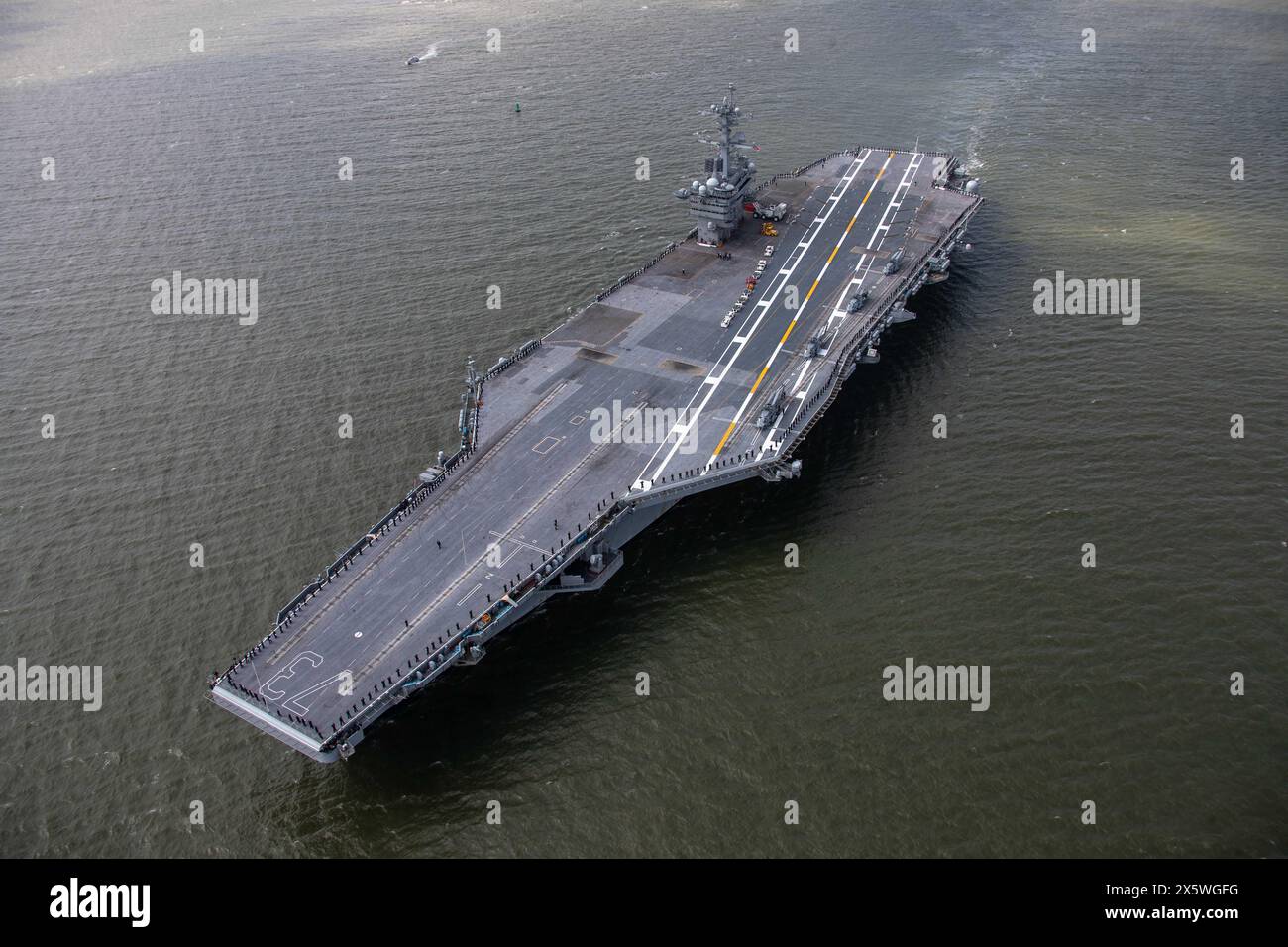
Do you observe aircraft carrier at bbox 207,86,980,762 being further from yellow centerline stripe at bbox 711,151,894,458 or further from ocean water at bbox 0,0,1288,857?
ocean water at bbox 0,0,1288,857

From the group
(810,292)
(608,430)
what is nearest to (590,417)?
(608,430)

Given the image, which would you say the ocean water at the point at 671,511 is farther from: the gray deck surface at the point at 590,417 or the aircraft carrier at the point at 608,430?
the gray deck surface at the point at 590,417

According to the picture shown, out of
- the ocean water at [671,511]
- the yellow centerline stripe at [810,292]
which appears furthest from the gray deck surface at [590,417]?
the ocean water at [671,511]

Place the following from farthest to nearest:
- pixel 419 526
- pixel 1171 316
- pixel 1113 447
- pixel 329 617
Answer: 1. pixel 1171 316
2. pixel 1113 447
3. pixel 419 526
4. pixel 329 617

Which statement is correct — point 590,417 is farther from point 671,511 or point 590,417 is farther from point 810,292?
point 810,292
